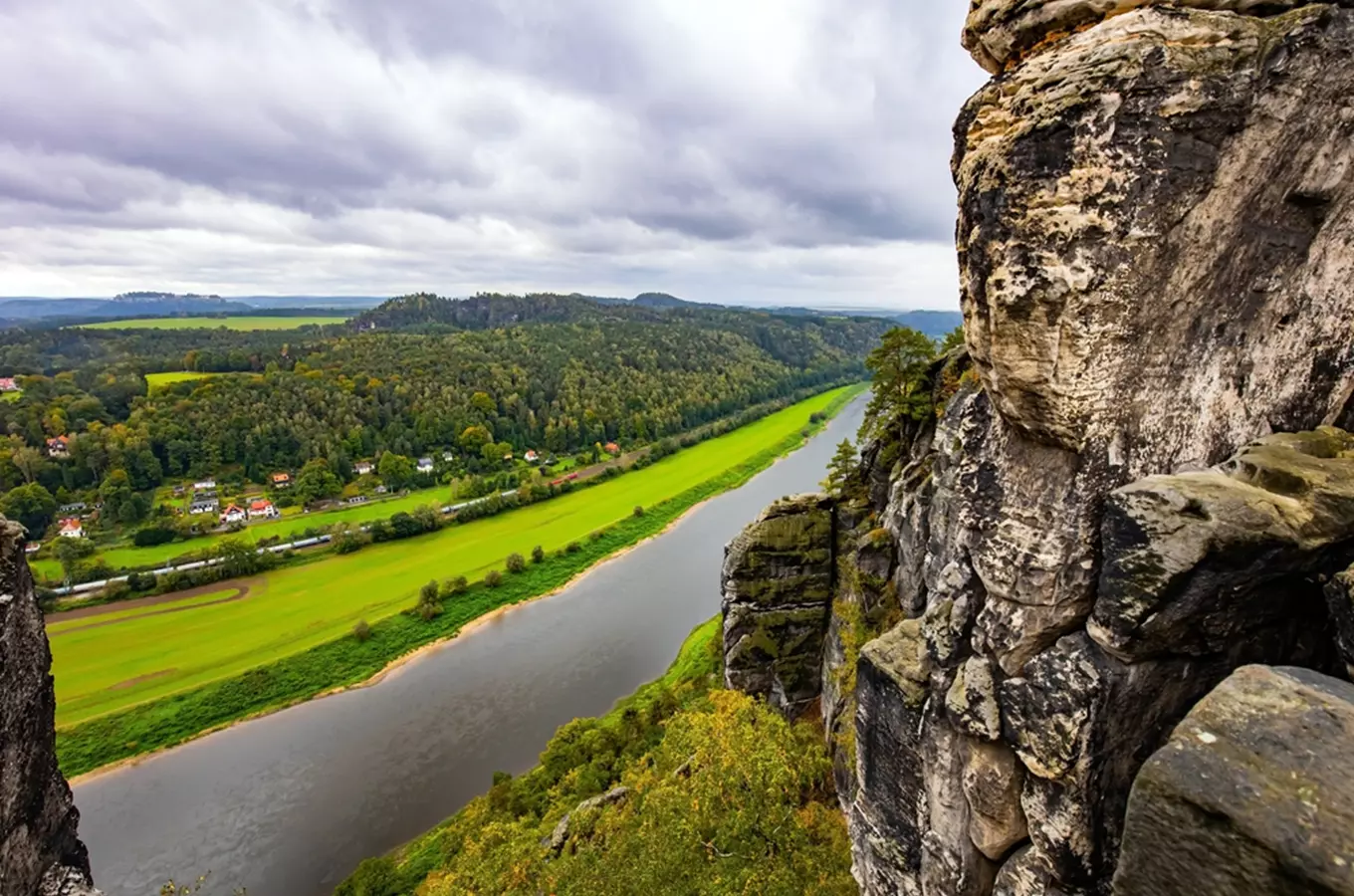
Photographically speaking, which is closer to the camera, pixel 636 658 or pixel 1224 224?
pixel 1224 224

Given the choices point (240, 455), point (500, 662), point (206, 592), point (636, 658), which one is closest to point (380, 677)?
point (500, 662)

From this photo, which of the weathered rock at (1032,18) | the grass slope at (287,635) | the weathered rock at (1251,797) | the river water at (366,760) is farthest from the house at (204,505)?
the weathered rock at (1251,797)

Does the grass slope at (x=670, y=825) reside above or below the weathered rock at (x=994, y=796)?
below

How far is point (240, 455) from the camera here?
65.1 metres

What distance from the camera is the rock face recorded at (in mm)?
7754

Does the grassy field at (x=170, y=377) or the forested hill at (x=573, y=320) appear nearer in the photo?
the grassy field at (x=170, y=377)

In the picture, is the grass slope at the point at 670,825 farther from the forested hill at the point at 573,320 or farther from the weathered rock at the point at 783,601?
the forested hill at the point at 573,320

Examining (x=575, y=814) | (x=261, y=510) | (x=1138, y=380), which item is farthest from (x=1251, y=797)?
(x=261, y=510)

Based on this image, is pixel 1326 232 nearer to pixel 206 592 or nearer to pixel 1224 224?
pixel 1224 224

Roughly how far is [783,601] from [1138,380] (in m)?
13.8

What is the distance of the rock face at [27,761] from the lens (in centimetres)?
775

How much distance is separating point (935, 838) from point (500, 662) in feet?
90.3

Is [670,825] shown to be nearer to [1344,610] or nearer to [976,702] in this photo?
[976,702]

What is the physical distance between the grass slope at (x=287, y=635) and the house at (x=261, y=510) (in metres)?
12.9
